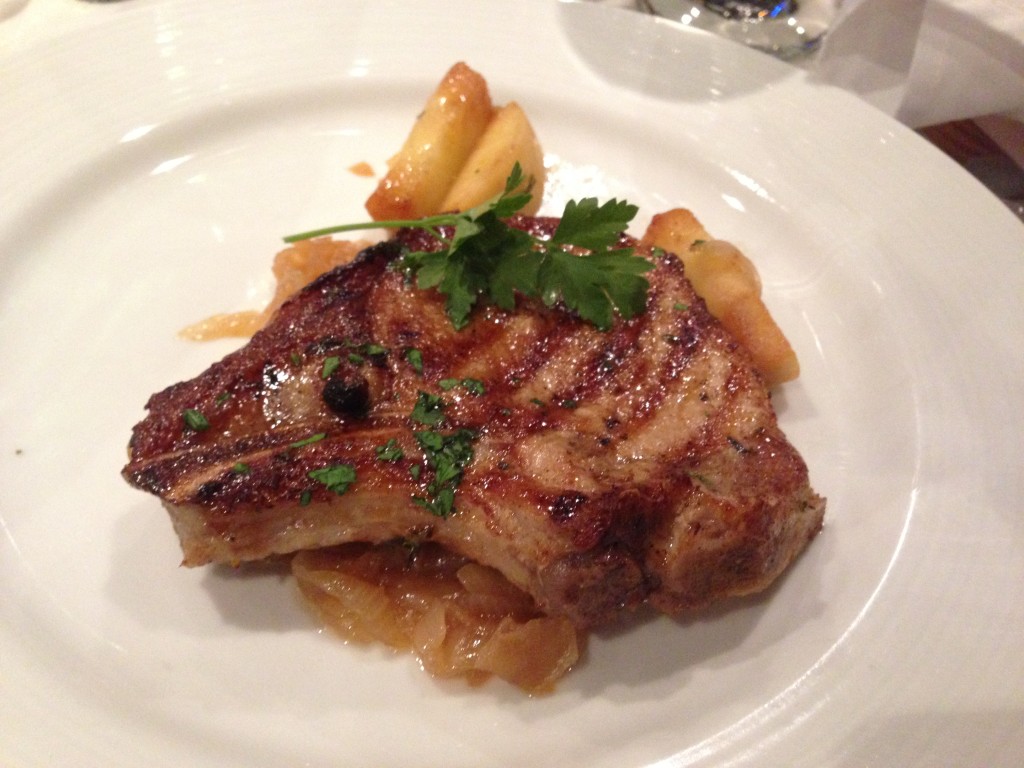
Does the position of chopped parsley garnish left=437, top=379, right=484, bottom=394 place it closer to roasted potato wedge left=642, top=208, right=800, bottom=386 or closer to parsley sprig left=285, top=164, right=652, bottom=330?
parsley sprig left=285, top=164, right=652, bottom=330

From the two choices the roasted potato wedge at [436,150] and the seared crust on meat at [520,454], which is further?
the roasted potato wedge at [436,150]

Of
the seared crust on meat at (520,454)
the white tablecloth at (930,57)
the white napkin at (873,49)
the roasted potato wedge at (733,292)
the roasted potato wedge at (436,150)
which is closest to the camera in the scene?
the seared crust on meat at (520,454)

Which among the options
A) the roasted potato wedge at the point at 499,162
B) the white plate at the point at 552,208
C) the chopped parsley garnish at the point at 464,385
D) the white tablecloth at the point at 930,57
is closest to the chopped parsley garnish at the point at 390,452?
the chopped parsley garnish at the point at 464,385

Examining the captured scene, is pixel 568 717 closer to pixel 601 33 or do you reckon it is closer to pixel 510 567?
pixel 510 567

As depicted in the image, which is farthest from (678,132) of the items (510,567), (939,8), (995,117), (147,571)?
(147,571)

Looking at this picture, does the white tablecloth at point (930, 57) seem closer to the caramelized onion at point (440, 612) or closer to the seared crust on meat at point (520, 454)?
the seared crust on meat at point (520, 454)
